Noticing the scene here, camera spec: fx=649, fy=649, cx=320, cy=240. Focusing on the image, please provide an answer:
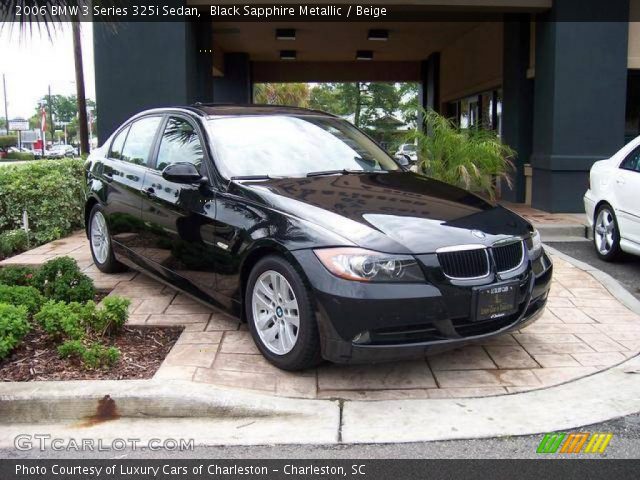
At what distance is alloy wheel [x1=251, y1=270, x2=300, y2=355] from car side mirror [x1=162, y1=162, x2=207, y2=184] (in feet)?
3.24

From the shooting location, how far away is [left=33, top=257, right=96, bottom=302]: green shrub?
17.1 ft

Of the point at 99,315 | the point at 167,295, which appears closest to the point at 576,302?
the point at 167,295

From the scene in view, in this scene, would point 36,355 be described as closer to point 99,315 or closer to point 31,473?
point 99,315

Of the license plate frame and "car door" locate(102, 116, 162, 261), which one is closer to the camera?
the license plate frame

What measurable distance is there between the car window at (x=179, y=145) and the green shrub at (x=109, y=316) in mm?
1153

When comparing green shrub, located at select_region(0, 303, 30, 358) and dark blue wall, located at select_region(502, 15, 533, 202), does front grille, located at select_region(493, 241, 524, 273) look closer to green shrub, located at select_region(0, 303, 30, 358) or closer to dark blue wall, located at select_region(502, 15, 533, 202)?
green shrub, located at select_region(0, 303, 30, 358)

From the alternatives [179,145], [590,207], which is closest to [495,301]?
[179,145]

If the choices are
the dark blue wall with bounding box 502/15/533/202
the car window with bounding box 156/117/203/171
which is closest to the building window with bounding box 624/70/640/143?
the dark blue wall with bounding box 502/15/533/202

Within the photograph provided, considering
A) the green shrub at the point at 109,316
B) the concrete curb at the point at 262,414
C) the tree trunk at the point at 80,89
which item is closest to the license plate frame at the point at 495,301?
the concrete curb at the point at 262,414

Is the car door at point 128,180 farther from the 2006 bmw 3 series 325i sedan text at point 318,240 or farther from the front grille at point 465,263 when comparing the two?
the front grille at point 465,263

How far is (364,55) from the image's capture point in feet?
64.1

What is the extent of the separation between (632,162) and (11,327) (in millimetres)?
6259

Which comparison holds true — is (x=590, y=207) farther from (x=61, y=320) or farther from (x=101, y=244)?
(x=61, y=320)

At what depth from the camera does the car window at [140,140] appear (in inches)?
227
